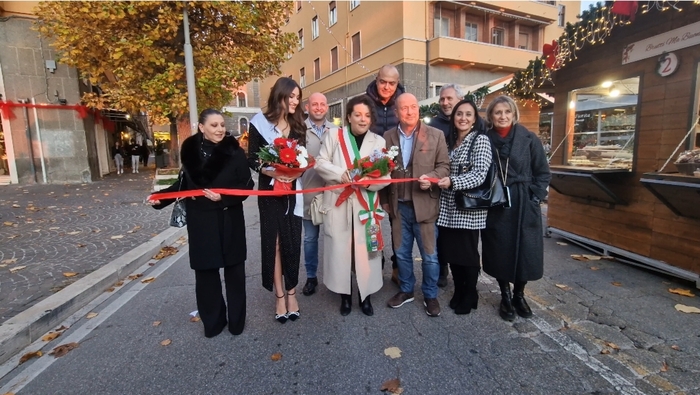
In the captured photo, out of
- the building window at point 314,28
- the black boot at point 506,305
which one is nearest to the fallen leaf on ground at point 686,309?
the black boot at point 506,305

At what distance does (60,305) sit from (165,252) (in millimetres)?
2207

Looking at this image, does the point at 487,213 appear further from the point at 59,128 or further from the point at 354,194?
the point at 59,128

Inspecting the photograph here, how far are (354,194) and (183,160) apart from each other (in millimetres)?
1456

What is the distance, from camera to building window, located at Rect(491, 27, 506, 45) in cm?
2131

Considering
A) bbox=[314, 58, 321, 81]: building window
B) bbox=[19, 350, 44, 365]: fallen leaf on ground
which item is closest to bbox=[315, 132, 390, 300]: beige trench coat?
bbox=[19, 350, 44, 365]: fallen leaf on ground

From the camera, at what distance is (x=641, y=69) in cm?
446

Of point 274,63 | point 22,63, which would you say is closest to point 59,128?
point 22,63

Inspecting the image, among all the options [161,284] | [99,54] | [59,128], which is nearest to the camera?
[161,284]

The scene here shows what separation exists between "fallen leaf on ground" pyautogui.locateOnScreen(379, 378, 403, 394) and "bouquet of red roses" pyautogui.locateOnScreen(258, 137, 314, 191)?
5.71 feet

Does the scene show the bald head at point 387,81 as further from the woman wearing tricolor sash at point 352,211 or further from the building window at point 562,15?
the building window at point 562,15

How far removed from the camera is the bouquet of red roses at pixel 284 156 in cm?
289

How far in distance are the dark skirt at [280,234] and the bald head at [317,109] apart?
1076 mm

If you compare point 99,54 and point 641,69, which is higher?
point 99,54

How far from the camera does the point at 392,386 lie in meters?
2.45
